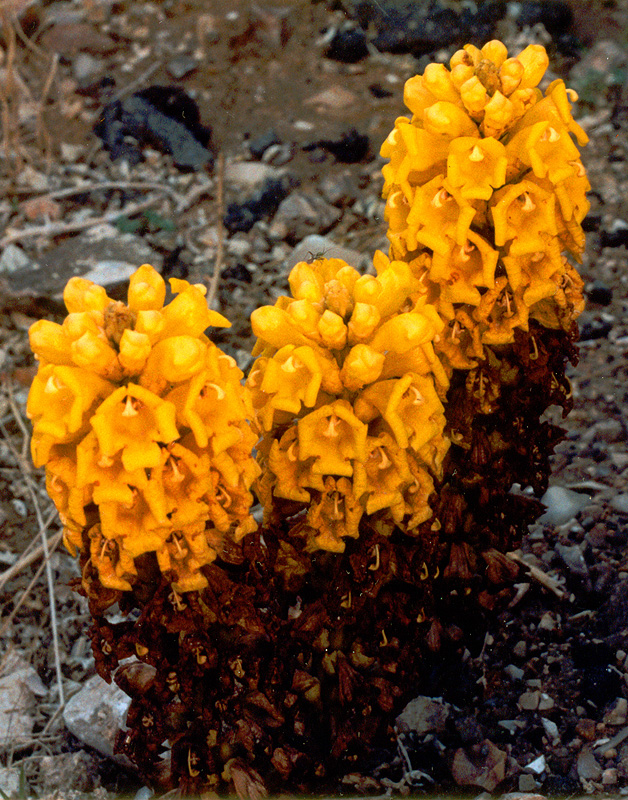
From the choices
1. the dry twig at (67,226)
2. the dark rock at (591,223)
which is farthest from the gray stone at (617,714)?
the dry twig at (67,226)

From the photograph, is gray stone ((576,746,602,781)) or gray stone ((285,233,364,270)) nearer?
gray stone ((576,746,602,781))

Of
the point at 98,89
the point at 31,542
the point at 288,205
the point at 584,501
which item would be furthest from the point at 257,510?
the point at 98,89

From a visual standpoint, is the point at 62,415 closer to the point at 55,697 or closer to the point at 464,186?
the point at 464,186

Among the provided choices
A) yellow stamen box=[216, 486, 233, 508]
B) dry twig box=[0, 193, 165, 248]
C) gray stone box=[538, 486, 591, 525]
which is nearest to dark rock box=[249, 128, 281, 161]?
dry twig box=[0, 193, 165, 248]

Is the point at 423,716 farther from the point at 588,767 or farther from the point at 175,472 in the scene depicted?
the point at 175,472

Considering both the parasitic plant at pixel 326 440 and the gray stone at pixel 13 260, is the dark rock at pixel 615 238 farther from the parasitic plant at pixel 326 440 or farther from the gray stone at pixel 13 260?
the gray stone at pixel 13 260

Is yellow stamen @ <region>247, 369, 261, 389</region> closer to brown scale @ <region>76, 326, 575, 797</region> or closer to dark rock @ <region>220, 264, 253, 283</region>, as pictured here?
brown scale @ <region>76, 326, 575, 797</region>
